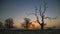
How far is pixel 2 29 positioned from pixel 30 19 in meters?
1.77

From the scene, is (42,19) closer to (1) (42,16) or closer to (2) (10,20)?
(1) (42,16)

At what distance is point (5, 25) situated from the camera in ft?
30.5

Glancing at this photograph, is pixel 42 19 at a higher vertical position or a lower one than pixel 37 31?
higher

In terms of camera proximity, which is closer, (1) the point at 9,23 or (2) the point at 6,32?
(2) the point at 6,32

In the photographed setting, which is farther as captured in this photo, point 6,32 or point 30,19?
point 30,19

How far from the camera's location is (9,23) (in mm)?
9719

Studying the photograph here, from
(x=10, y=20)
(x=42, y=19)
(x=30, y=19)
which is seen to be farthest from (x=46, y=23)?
(x=10, y=20)

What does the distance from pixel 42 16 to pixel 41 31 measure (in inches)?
49.6

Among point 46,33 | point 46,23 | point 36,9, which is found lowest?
point 46,33

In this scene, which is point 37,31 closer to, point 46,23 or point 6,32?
point 46,23

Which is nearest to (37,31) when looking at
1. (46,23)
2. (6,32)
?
(46,23)

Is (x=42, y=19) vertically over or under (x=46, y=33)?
over

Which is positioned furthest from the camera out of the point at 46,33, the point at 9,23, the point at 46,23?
the point at 9,23

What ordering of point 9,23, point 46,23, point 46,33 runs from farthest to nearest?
point 9,23, point 46,23, point 46,33
